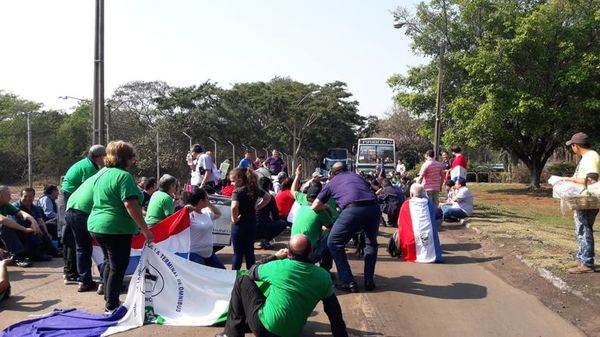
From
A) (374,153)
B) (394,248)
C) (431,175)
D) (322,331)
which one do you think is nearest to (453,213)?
(431,175)

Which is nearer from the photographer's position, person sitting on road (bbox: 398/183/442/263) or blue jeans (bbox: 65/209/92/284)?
blue jeans (bbox: 65/209/92/284)

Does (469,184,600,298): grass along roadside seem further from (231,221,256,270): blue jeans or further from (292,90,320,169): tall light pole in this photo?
(292,90,320,169): tall light pole

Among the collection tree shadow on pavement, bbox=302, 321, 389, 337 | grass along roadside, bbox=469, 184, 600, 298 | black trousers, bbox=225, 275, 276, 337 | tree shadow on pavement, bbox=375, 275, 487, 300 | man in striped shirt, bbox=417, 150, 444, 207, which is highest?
man in striped shirt, bbox=417, 150, 444, 207

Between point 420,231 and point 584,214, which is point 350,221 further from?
point 584,214

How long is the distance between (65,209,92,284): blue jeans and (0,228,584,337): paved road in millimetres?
272

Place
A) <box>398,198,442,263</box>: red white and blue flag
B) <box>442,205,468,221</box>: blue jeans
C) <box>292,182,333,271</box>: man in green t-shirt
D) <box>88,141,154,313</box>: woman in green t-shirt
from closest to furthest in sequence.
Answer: <box>88,141,154,313</box>: woman in green t-shirt
<box>292,182,333,271</box>: man in green t-shirt
<box>398,198,442,263</box>: red white and blue flag
<box>442,205,468,221</box>: blue jeans

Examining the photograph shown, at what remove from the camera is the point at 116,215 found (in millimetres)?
5438

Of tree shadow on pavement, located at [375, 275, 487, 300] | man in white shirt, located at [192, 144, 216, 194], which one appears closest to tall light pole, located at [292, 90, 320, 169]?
man in white shirt, located at [192, 144, 216, 194]

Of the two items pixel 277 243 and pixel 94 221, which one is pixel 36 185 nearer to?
pixel 277 243

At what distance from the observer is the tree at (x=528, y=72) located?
2602 centimetres

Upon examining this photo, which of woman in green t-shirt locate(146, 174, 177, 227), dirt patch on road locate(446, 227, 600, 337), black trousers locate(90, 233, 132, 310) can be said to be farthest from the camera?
woman in green t-shirt locate(146, 174, 177, 227)

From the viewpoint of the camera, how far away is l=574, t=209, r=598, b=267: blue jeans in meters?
7.18

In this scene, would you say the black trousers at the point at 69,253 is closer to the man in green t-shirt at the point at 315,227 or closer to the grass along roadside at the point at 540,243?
the man in green t-shirt at the point at 315,227

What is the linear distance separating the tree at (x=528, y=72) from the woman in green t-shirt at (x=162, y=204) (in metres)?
21.9
